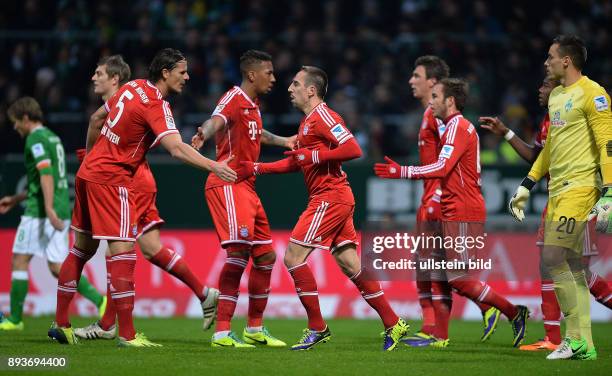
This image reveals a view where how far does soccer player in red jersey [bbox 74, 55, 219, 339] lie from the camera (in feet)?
31.5

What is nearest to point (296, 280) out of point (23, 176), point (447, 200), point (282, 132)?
point (447, 200)

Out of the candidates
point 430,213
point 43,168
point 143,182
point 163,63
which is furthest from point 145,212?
point 430,213

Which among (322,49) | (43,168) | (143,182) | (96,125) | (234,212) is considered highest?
(322,49)

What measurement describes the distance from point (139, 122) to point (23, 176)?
630 centimetres

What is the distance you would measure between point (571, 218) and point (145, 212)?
14.5ft

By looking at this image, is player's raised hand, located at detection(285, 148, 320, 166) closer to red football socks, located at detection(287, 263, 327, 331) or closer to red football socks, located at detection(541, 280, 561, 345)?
red football socks, located at detection(287, 263, 327, 331)

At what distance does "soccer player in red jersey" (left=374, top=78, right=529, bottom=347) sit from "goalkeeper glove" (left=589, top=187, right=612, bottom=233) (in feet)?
5.77

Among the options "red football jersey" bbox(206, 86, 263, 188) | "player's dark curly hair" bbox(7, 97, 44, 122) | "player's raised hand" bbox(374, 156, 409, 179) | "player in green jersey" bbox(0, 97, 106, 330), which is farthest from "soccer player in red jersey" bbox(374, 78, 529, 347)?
"player's dark curly hair" bbox(7, 97, 44, 122)

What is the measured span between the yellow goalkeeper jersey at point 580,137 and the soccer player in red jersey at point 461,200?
1180mm

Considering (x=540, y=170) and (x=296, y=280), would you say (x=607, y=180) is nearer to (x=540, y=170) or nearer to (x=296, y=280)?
(x=540, y=170)

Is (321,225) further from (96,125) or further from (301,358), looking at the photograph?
(96,125)

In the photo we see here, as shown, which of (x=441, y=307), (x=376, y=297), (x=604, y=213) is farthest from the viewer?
(x=441, y=307)

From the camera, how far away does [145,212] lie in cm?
1000

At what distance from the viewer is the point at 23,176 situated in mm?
14227
